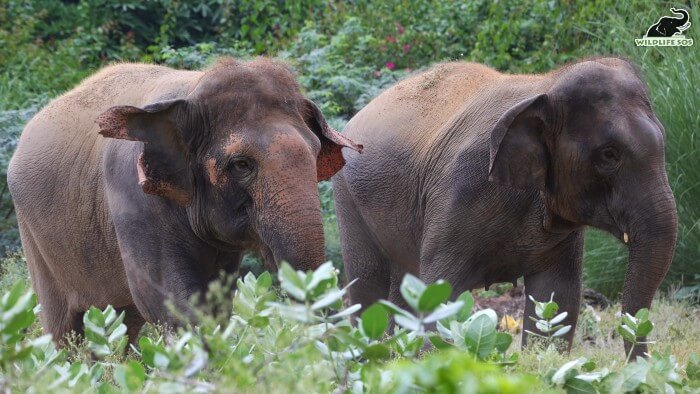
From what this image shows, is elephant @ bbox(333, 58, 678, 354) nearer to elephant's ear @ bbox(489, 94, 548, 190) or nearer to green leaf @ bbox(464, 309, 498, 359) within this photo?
elephant's ear @ bbox(489, 94, 548, 190)

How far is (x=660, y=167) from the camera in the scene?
21.3 ft

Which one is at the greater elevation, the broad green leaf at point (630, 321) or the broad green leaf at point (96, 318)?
the broad green leaf at point (96, 318)

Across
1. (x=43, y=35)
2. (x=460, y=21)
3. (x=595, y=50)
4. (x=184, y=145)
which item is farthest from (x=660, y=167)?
(x=43, y=35)

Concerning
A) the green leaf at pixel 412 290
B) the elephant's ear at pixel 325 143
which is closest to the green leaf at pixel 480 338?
the green leaf at pixel 412 290

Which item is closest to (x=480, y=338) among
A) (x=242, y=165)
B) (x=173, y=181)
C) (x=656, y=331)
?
(x=242, y=165)

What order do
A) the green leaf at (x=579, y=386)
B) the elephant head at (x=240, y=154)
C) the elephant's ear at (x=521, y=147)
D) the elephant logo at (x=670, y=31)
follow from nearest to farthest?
the green leaf at (x=579, y=386), the elephant head at (x=240, y=154), the elephant's ear at (x=521, y=147), the elephant logo at (x=670, y=31)

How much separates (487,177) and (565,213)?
1.50 feet

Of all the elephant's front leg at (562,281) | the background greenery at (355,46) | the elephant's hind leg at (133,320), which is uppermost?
the elephant's front leg at (562,281)

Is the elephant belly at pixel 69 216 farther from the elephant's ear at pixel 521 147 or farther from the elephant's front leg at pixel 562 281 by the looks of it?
the elephant's front leg at pixel 562 281

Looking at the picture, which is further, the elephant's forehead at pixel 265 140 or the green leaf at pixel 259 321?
the elephant's forehead at pixel 265 140

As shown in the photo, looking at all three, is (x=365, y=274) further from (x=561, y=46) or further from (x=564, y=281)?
(x=561, y=46)

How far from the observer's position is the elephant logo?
1027 cm

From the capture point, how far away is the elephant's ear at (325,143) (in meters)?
6.34

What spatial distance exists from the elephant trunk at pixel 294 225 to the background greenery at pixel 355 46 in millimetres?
4093
